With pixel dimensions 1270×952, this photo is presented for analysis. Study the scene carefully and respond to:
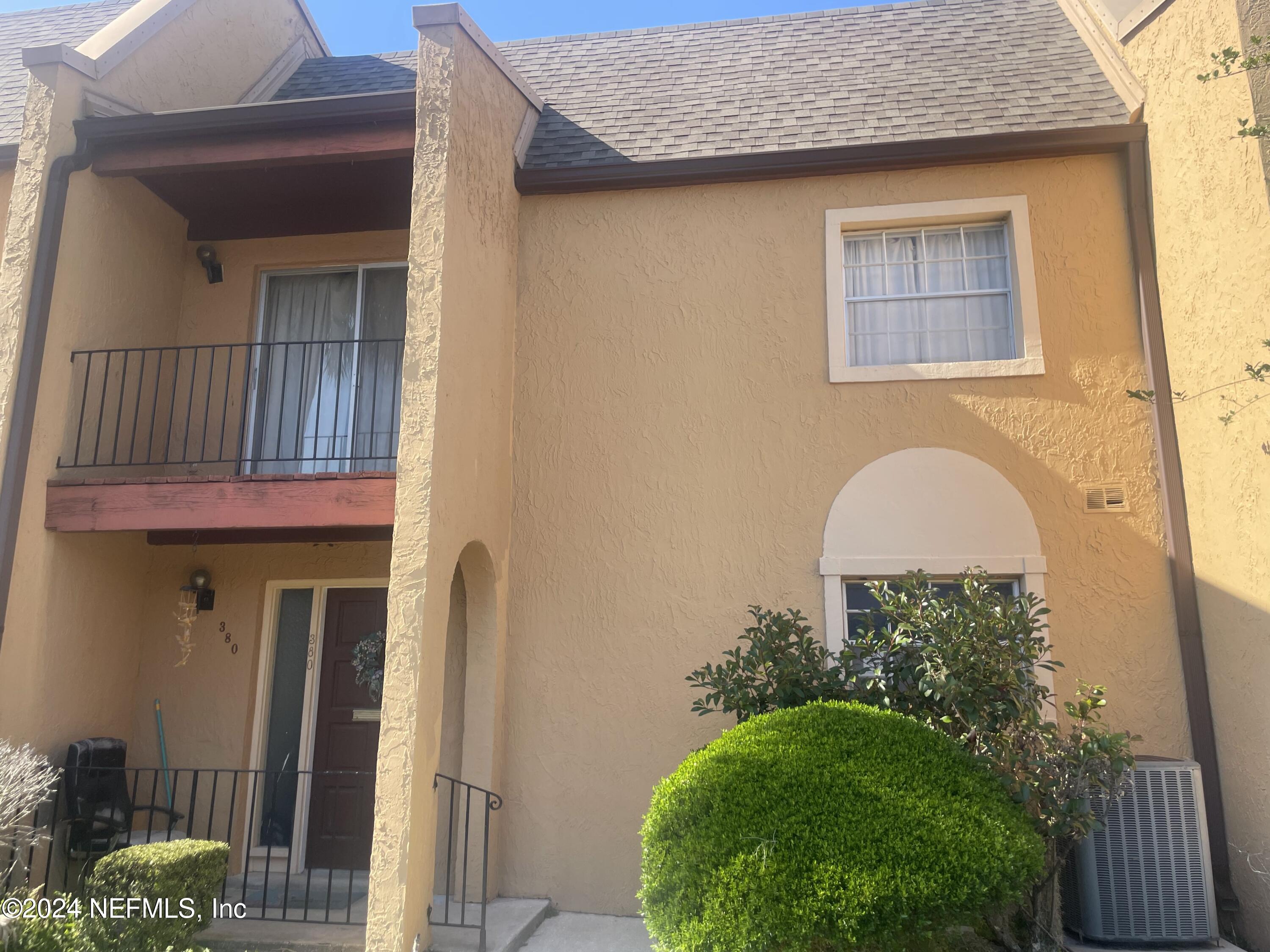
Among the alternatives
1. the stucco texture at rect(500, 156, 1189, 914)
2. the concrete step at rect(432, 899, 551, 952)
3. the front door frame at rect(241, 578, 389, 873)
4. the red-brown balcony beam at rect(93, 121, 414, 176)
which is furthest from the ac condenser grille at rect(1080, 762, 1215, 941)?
the red-brown balcony beam at rect(93, 121, 414, 176)

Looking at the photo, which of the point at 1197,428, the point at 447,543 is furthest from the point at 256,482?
the point at 1197,428

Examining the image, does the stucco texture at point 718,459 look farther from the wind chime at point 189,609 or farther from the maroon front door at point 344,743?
the wind chime at point 189,609

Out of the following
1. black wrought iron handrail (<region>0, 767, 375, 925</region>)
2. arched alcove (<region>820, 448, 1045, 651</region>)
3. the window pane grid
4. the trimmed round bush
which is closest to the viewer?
the trimmed round bush

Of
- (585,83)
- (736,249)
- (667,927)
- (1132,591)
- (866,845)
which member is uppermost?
(585,83)

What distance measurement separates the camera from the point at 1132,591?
248 inches

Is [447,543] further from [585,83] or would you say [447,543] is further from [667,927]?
[585,83]

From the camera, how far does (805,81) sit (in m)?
8.28

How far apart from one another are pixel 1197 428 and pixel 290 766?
7.18 metres

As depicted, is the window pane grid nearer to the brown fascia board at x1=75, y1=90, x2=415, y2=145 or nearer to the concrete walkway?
the brown fascia board at x1=75, y1=90, x2=415, y2=145

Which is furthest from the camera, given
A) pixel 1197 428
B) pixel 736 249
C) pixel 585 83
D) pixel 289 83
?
pixel 289 83

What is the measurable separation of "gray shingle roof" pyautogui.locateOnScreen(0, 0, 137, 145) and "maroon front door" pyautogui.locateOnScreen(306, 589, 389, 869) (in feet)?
17.8

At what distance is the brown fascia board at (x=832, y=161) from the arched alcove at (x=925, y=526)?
7.48ft

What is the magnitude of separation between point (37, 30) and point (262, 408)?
18.4 ft

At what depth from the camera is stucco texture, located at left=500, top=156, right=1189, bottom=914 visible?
21.1ft
